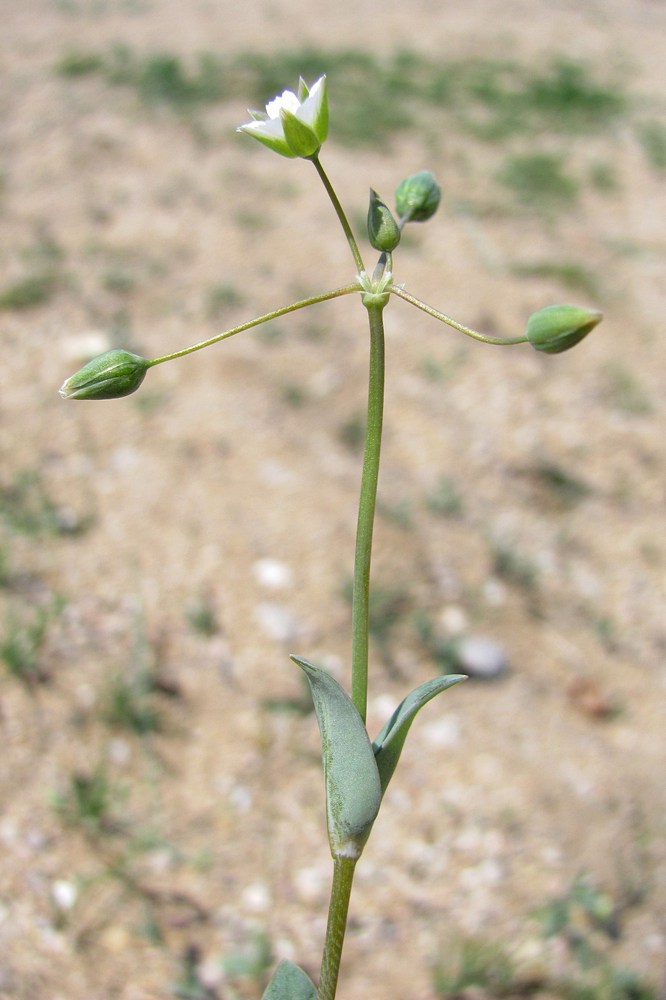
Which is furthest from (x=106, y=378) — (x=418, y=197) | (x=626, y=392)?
(x=626, y=392)

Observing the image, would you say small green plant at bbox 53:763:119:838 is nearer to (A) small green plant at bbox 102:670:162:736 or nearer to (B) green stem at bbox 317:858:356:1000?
(A) small green plant at bbox 102:670:162:736

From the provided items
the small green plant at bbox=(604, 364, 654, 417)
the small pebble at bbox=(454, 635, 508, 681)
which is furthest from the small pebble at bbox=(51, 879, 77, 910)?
the small green plant at bbox=(604, 364, 654, 417)

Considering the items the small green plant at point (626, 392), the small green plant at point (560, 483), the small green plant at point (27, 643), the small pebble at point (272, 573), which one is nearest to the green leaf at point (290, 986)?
the small green plant at point (27, 643)

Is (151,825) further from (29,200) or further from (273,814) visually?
(29,200)

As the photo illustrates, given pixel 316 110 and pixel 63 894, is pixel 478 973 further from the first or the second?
pixel 316 110

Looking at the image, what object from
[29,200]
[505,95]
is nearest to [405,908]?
[29,200]

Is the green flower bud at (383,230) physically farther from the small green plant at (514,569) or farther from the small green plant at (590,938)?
the small green plant at (514,569)
